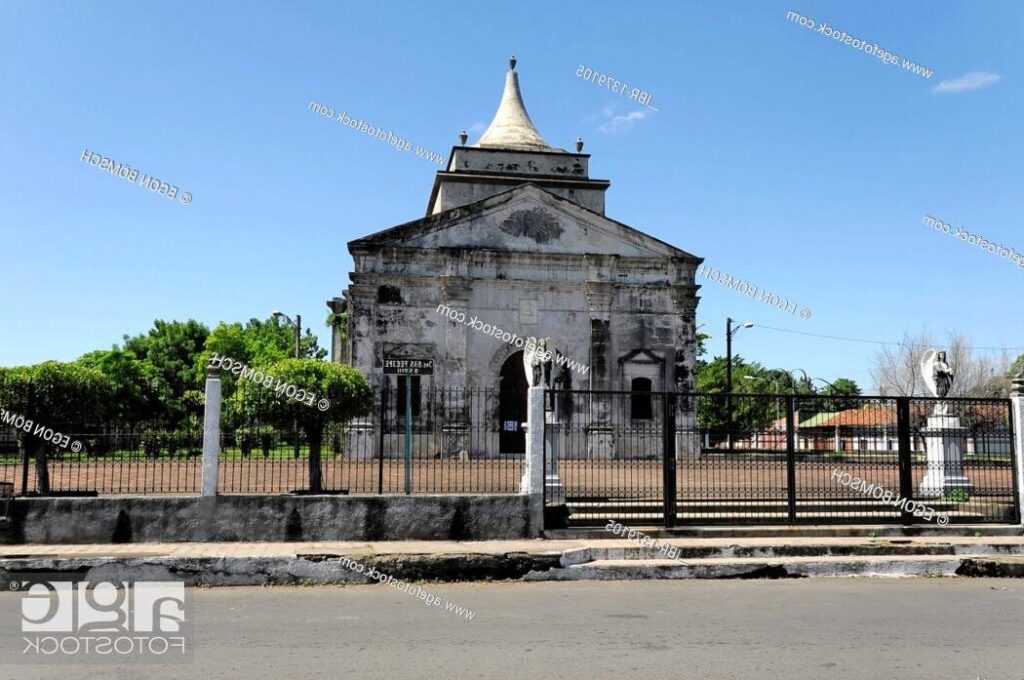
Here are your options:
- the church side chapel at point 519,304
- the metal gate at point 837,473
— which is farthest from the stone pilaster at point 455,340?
the metal gate at point 837,473

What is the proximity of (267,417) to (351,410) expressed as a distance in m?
1.26

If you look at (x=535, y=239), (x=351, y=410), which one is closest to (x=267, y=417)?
(x=351, y=410)

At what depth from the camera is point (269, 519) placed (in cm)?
1112

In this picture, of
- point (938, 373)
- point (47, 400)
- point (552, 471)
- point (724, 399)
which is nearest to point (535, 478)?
point (552, 471)

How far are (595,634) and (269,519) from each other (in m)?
5.48

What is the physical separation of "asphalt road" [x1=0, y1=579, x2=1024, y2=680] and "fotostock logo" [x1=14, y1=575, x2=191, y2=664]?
0.17 meters

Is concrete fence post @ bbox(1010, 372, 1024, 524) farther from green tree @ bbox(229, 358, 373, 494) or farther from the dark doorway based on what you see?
the dark doorway

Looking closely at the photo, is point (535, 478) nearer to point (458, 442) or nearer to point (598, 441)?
point (598, 441)

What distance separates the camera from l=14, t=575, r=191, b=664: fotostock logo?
6617 millimetres

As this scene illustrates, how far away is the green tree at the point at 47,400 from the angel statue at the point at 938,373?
13.4 meters

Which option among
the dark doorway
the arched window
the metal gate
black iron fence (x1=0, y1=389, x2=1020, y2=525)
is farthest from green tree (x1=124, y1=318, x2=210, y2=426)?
the metal gate

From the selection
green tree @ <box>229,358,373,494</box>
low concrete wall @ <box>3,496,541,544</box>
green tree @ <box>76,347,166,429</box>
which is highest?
green tree @ <box>76,347,166,429</box>

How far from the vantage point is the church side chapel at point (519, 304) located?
27.7 m

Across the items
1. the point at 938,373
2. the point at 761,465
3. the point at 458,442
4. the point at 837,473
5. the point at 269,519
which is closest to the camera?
the point at 269,519
